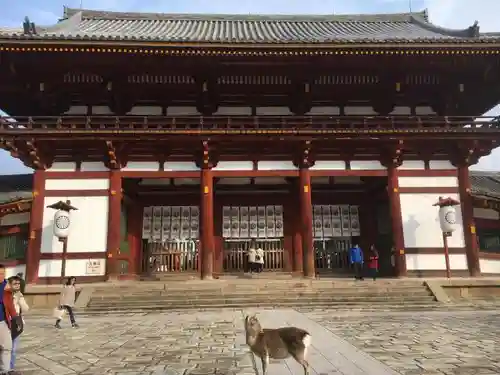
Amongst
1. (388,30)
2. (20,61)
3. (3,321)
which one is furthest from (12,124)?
(388,30)

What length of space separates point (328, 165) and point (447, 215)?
4876 millimetres

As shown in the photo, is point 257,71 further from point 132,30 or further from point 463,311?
point 463,311

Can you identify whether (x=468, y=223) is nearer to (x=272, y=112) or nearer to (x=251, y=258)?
(x=251, y=258)

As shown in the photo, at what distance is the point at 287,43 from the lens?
1461 centimetres

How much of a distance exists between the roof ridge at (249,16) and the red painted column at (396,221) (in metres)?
12.7

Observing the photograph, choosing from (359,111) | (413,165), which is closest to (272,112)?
(359,111)

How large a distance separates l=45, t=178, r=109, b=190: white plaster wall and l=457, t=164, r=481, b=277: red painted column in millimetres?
14225

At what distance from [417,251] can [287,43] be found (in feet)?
30.8

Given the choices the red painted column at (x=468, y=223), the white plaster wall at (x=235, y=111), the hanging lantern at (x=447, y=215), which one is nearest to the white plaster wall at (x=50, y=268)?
the white plaster wall at (x=235, y=111)

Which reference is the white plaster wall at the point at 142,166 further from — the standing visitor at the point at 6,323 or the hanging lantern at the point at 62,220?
the standing visitor at the point at 6,323

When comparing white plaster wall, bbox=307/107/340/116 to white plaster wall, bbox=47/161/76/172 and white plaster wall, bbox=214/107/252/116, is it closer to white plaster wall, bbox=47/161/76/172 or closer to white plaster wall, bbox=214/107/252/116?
white plaster wall, bbox=214/107/252/116

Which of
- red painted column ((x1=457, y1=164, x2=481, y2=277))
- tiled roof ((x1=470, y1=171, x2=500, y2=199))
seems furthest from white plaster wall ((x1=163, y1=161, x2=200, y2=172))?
tiled roof ((x1=470, y1=171, x2=500, y2=199))

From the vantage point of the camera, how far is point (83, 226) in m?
15.6

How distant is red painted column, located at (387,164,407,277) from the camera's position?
15.7m
